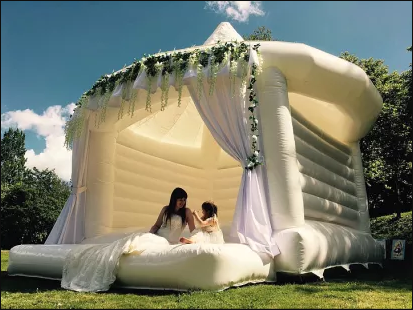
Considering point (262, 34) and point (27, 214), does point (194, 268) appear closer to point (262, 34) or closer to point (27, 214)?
point (262, 34)

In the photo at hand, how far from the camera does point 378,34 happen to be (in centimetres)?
Answer: 511

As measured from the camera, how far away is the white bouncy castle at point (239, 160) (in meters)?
4.60

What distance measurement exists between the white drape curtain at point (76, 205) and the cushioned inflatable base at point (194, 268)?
2.64 metres

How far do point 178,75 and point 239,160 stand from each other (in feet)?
4.72

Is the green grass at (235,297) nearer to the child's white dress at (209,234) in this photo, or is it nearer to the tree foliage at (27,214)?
the child's white dress at (209,234)

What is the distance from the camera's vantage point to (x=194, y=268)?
12.8 ft

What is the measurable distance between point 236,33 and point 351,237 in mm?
3644

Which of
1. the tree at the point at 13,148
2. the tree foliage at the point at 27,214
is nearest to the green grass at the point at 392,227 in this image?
the tree foliage at the point at 27,214

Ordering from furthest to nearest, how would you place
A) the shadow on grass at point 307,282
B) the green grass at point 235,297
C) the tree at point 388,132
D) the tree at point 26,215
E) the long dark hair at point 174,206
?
1. the tree at point 26,215
2. the tree at point 388,132
3. the long dark hair at point 174,206
4. the shadow on grass at point 307,282
5. the green grass at point 235,297

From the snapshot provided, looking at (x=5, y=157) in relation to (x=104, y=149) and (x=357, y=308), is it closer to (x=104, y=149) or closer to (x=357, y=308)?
(x=104, y=149)

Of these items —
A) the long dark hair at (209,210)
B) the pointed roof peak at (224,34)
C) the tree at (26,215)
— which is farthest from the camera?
the tree at (26,215)

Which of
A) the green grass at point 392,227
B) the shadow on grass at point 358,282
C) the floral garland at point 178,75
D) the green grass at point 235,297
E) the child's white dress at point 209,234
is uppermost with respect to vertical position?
the floral garland at point 178,75

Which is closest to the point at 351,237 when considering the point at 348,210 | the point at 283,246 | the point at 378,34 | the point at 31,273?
the point at 348,210

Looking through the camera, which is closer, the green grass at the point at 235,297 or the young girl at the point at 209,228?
the green grass at the point at 235,297
